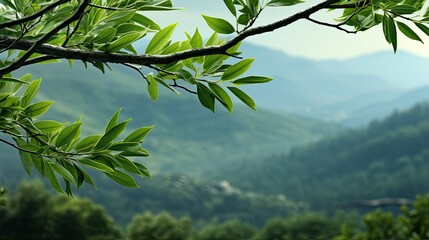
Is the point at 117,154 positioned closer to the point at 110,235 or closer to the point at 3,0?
the point at 3,0

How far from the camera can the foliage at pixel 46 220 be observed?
73.6 meters

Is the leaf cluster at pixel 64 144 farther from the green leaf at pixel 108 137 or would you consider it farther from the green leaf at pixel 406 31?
the green leaf at pixel 406 31

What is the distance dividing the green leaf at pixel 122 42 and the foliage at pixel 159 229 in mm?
81595

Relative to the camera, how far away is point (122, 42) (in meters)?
2.16

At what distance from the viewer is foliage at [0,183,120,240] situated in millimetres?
73562

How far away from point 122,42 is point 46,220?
76835 mm

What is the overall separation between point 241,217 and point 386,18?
180166 mm

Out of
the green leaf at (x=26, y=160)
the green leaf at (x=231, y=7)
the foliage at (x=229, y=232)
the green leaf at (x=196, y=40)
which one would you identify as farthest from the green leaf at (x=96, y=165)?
the foliage at (x=229, y=232)

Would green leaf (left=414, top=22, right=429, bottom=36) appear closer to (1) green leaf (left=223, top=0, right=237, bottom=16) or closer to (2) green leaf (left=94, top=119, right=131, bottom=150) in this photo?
(1) green leaf (left=223, top=0, right=237, bottom=16)

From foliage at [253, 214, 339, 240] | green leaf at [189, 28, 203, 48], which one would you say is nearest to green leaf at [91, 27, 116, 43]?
green leaf at [189, 28, 203, 48]

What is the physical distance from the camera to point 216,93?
231 centimetres

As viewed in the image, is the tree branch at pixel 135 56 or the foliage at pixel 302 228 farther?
the foliage at pixel 302 228

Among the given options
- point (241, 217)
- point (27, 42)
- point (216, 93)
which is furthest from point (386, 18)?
point (241, 217)

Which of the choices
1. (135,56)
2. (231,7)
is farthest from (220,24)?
(135,56)
